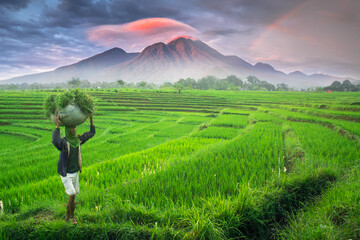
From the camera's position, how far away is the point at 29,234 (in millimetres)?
2465

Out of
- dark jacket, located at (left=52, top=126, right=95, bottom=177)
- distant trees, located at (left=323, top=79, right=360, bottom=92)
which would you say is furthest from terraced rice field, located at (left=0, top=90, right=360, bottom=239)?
distant trees, located at (left=323, top=79, right=360, bottom=92)

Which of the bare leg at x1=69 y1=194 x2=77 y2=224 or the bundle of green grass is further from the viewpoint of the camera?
the bare leg at x1=69 y1=194 x2=77 y2=224

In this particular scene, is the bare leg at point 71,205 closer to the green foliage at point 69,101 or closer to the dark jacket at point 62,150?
the dark jacket at point 62,150

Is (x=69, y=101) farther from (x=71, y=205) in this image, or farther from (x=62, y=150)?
(x=71, y=205)

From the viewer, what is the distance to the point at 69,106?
93.0 inches

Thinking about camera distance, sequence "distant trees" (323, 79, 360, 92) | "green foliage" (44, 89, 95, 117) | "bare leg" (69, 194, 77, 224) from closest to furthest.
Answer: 1. "green foliage" (44, 89, 95, 117)
2. "bare leg" (69, 194, 77, 224)
3. "distant trees" (323, 79, 360, 92)

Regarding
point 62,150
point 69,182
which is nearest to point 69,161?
point 62,150

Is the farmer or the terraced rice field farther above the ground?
the farmer

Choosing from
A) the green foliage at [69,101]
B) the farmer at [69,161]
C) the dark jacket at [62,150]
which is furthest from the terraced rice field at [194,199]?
the dark jacket at [62,150]

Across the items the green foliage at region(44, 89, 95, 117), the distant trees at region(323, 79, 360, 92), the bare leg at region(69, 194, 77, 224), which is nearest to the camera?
the green foliage at region(44, 89, 95, 117)

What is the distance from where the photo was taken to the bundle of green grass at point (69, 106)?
2336 millimetres

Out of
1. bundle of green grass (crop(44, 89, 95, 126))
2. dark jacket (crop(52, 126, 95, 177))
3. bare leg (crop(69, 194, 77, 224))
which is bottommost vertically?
bare leg (crop(69, 194, 77, 224))

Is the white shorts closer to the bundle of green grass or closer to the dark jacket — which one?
the dark jacket

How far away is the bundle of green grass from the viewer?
7.66ft
